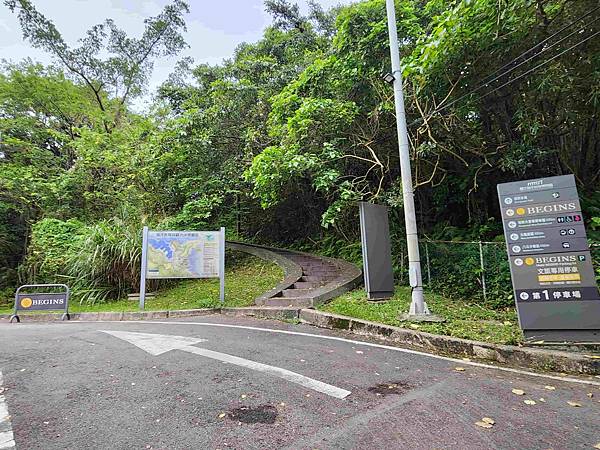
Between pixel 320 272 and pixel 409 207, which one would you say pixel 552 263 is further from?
pixel 320 272

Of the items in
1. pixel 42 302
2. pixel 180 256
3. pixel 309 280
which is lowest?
pixel 42 302

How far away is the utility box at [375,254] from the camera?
7195 mm

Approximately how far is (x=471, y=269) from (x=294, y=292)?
3.94 meters

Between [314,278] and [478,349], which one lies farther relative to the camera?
[314,278]

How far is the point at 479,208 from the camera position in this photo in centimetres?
930

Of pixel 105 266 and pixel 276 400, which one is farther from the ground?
pixel 105 266

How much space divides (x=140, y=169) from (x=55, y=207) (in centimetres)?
383

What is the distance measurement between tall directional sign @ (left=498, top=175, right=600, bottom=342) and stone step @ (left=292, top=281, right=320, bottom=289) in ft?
16.1

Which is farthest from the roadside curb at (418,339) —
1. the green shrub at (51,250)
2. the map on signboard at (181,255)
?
the green shrub at (51,250)

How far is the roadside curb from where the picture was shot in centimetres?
383

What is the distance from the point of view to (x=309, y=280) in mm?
9273

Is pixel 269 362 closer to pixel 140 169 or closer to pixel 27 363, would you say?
pixel 27 363

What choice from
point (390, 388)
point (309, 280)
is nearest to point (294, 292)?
point (309, 280)

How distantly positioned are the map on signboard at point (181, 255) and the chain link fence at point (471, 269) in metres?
5.31
